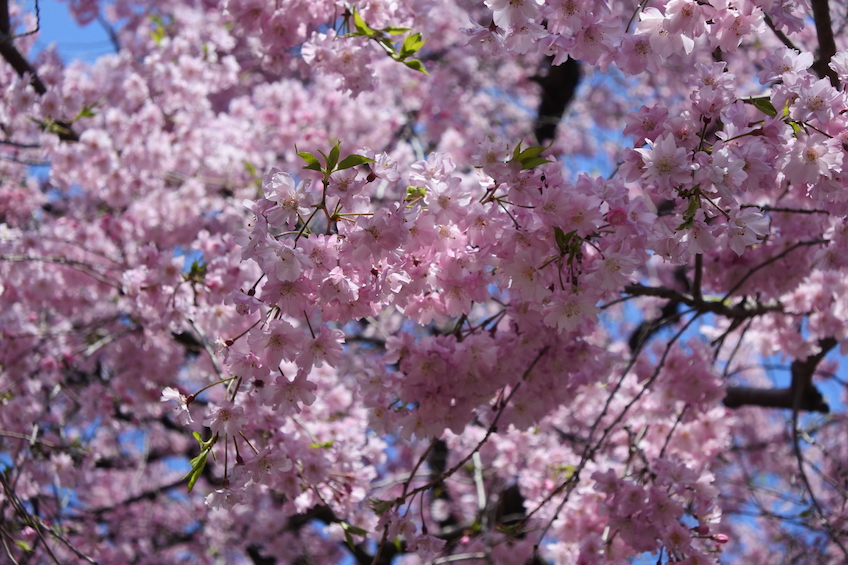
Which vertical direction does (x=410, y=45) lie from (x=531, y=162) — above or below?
above

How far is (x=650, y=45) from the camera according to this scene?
181cm

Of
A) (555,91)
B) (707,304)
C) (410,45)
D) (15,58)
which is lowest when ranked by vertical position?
(707,304)

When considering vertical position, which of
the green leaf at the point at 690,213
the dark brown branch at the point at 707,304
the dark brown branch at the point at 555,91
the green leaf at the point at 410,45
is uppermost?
the dark brown branch at the point at 555,91

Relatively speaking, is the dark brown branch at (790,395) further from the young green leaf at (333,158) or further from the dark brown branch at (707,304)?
the young green leaf at (333,158)

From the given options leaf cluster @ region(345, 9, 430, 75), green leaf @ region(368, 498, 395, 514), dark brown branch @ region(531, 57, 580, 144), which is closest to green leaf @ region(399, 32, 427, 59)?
leaf cluster @ region(345, 9, 430, 75)

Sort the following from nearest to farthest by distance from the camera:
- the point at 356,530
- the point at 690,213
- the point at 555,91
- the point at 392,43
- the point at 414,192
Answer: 1. the point at 690,213
2. the point at 414,192
3. the point at 356,530
4. the point at 392,43
5. the point at 555,91

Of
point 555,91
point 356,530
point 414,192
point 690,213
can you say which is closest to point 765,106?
point 690,213

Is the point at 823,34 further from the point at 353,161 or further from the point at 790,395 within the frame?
the point at 790,395

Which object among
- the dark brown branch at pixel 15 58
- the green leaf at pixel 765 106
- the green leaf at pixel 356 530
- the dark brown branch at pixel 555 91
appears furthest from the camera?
the dark brown branch at pixel 555 91

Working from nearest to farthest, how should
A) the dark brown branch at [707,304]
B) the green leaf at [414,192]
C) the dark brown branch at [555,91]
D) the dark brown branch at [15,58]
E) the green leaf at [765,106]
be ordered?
the green leaf at [765,106], the green leaf at [414,192], the dark brown branch at [707,304], the dark brown branch at [15,58], the dark brown branch at [555,91]

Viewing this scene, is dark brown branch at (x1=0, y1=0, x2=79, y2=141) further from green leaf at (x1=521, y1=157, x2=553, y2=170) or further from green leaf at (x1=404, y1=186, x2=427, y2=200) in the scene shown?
green leaf at (x1=521, y1=157, x2=553, y2=170)

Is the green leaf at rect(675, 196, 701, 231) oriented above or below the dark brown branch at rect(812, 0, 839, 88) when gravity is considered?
below

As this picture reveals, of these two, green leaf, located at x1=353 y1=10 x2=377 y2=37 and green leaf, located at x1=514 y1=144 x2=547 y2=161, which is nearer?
green leaf, located at x1=514 y1=144 x2=547 y2=161

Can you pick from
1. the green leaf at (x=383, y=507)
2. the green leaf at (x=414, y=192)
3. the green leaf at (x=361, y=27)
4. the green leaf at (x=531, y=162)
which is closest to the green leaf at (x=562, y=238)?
the green leaf at (x=531, y=162)
